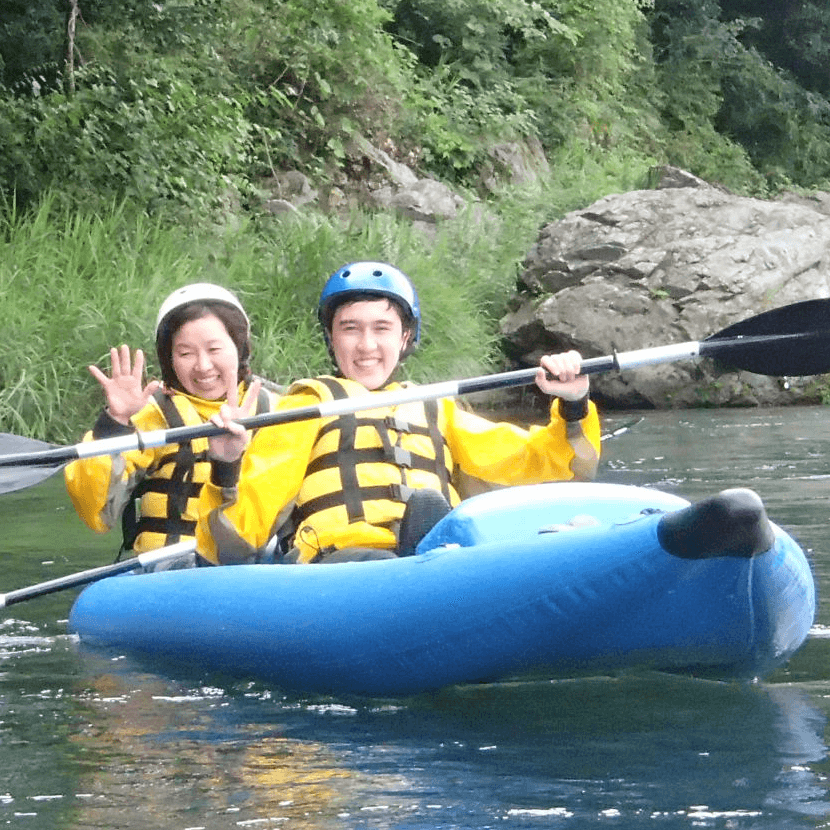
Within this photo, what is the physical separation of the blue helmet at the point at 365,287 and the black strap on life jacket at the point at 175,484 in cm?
42

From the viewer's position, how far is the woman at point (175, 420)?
12.8 feet

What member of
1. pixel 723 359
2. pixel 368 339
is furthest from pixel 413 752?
pixel 723 359

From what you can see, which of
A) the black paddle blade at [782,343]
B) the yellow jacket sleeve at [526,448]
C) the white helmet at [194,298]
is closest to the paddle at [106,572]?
the white helmet at [194,298]

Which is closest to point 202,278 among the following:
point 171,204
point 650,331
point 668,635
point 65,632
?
point 171,204

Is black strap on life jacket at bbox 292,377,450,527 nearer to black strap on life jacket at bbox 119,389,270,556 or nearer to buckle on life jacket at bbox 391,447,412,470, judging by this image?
buckle on life jacket at bbox 391,447,412,470

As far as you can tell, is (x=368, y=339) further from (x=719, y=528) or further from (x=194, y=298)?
(x=719, y=528)

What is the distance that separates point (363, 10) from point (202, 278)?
168 inches

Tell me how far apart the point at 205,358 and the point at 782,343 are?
4.51 feet

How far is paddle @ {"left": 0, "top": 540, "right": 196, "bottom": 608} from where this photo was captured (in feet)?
12.5

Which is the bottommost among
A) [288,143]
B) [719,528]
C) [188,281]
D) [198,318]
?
[719,528]

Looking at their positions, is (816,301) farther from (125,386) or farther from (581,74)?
(581,74)

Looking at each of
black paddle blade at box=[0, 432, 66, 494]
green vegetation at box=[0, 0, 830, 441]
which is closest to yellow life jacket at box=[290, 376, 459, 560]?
black paddle blade at box=[0, 432, 66, 494]

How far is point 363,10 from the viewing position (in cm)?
1259

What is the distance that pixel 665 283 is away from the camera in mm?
11086
